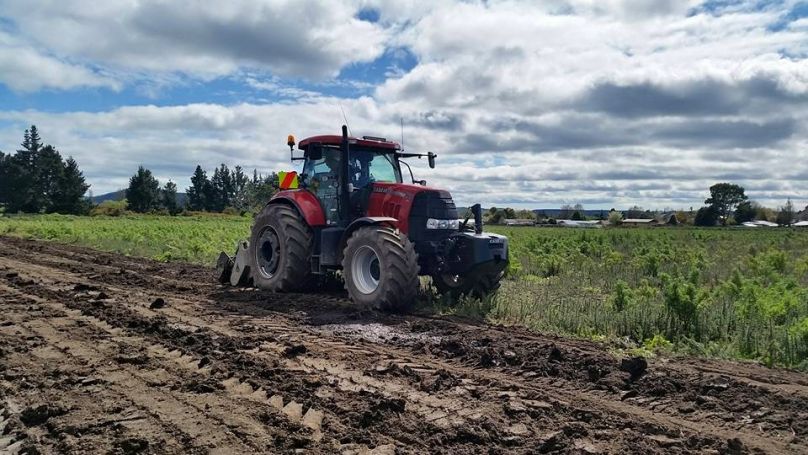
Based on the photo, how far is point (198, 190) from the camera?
87625 mm

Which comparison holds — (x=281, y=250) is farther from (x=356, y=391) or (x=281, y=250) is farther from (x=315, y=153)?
(x=356, y=391)

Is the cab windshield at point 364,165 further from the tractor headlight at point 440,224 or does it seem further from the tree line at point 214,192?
the tree line at point 214,192

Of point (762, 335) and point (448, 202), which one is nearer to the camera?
point (762, 335)

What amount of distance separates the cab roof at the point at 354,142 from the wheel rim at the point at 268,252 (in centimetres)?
158

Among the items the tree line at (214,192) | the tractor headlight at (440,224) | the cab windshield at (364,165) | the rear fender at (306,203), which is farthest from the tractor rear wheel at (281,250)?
the tree line at (214,192)

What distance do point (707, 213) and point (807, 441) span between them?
217 feet

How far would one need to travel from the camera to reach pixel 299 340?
673 centimetres

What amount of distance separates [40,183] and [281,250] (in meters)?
74.6

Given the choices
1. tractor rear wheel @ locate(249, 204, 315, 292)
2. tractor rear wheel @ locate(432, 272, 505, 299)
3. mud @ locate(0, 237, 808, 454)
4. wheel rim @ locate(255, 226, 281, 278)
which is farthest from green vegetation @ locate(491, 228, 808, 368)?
wheel rim @ locate(255, 226, 281, 278)

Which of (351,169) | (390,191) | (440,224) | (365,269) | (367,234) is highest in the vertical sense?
(351,169)

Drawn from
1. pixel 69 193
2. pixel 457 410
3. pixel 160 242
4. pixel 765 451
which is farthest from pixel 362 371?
pixel 69 193

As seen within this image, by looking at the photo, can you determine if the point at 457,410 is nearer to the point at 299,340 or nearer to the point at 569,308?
the point at 299,340

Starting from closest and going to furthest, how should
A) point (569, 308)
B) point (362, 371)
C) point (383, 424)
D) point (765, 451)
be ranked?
point (765, 451) → point (383, 424) → point (362, 371) → point (569, 308)

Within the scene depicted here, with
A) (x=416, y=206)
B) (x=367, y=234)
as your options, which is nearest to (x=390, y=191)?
(x=416, y=206)
